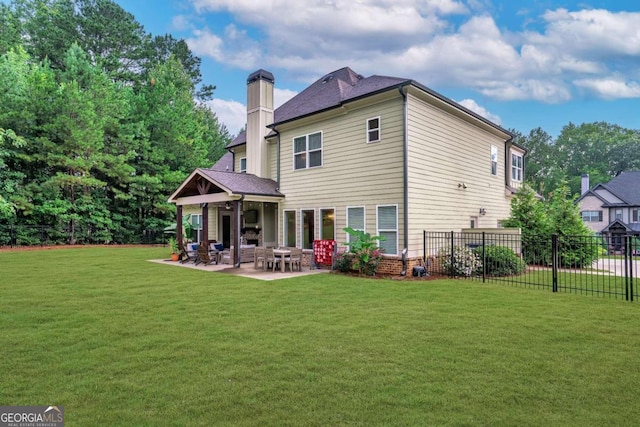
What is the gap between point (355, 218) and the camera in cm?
1167

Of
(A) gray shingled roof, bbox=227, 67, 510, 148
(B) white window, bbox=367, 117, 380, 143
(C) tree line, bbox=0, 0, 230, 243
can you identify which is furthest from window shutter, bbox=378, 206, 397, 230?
(C) tree line, bbox=0, 0, 230, 243

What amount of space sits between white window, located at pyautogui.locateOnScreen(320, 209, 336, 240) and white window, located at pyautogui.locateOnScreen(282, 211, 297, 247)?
5.39 ft

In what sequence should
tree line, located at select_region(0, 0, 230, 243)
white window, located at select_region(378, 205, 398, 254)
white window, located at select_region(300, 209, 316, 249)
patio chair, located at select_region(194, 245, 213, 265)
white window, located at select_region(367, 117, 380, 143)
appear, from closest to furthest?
white window, located at select_region(378, 205, 398, 254), white window, located at select_region(367, 117, 380, 143), patio chair, located at select_region(194, 245, 213, 265), white window, located at select_region(300, 209, 316, 249), tree line, located at select_region(0, 0, 230, 243)

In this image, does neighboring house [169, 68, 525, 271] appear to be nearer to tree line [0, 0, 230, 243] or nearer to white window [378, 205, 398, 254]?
white window [378, 205, 398, 254]

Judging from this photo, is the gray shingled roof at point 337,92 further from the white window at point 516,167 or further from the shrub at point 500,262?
the shrub at point 500,262

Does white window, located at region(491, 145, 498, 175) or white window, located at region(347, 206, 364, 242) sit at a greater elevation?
white window, located at region(491, 145, 498, 175)

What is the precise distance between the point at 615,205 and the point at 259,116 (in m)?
34.7

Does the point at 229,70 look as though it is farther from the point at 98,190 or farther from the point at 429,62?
the point at 429,62

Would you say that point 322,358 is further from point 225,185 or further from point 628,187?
point 628,187

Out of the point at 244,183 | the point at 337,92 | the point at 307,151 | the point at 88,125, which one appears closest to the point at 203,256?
the point at 244,183

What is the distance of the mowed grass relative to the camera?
2826mm

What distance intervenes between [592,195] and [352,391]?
40.4 meters

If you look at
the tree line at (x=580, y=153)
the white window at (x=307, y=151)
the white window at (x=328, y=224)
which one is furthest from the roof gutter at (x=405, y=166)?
the tree line at (x=580, y=153)

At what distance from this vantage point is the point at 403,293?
7.73 m
